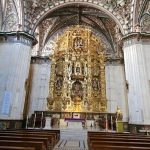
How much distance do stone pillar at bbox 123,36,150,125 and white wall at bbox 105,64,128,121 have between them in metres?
3.91

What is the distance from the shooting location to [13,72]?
12.9 metres

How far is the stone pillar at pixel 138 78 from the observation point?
39.0ft

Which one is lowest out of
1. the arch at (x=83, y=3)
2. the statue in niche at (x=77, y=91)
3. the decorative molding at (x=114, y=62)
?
the statue in niche at (x=77, y=91)

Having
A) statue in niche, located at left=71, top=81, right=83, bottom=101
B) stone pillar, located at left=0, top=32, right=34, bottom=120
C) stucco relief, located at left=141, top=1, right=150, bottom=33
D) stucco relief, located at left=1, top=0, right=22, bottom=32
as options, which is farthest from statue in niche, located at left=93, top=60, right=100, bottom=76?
stucco relief, located at left=1, top=0, right=22, bottom=32

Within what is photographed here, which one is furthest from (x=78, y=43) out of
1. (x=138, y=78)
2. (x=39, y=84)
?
(x=138, y=78)

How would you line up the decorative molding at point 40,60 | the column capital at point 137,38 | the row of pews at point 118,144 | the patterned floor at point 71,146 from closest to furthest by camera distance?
the row of pews at point 118,144 → the patterned floor at point 71,146 → the column capital at point 137,38 → the decorative molding at point 40,60

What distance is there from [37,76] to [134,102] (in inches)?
370

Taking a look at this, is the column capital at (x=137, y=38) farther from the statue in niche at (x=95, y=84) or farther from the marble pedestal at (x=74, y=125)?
the marble pedestal at (x=74, y=125)

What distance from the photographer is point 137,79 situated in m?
12.7

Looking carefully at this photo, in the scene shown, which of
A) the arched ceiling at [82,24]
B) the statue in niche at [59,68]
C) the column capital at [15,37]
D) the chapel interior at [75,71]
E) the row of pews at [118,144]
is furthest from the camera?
the arched ceiling at [82,24]

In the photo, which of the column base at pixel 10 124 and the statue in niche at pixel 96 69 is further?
the statue in niche at pixel 96 69

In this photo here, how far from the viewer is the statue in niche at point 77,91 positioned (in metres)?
15.9

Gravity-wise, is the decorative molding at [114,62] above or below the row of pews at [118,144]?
above

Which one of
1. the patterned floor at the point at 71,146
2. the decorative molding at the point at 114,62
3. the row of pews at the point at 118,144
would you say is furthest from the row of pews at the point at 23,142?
the decorative molding at the point at 114,62
